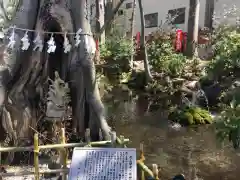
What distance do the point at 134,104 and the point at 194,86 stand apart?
2.59 metres

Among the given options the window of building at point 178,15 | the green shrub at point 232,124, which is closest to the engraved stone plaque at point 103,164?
the green shrub at point 232,124

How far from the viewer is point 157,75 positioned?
1511cm

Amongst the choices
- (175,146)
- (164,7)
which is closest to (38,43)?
(175,146)

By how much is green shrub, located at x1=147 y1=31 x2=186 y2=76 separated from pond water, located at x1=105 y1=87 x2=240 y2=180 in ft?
7.99

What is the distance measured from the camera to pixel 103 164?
3.70 metres

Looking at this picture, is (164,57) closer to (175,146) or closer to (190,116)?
(190,116)

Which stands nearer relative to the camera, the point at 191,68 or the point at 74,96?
the point at 74,96

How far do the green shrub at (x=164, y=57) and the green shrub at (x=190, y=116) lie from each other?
3368 mm

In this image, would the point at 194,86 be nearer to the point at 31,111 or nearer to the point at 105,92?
the point at 105,92

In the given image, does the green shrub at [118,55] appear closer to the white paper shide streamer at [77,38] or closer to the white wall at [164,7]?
the white wall at [164,7]

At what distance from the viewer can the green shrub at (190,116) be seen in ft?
36.5

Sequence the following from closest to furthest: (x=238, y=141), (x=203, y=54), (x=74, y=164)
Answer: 1. (x=74, y=164)
2. (x=238, y=141)
3. (x=203, y=54)

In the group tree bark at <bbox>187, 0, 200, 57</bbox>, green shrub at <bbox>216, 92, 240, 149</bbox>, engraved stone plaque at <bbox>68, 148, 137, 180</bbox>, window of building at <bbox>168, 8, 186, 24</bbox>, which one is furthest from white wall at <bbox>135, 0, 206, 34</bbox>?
engraved stone plaque at <bbox>68, 148, 137, 180</bbox>

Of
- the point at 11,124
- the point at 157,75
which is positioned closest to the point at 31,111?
the point at 11,124
